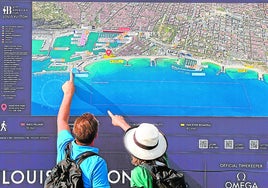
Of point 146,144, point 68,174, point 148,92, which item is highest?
point 148,92

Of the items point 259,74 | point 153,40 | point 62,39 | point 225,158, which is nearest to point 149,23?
point 153,40

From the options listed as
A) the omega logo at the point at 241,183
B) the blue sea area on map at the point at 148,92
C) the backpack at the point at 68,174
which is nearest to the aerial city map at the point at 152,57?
the blue sea area on map at the point at 148,92

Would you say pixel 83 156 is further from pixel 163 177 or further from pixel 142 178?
pixel 163 177

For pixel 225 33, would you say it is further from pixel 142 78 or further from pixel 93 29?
pixel 93 29

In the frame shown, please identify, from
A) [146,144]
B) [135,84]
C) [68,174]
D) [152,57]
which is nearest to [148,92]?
[135,84]

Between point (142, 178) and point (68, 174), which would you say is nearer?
point (142, 178)

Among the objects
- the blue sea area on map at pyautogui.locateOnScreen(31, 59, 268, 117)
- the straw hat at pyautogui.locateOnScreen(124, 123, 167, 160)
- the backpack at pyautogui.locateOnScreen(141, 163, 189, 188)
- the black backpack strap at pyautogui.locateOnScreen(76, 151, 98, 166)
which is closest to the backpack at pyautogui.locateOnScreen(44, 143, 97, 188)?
the black backpack strap at pyautogui.locateOnScreen(76, 151, 98, 166)

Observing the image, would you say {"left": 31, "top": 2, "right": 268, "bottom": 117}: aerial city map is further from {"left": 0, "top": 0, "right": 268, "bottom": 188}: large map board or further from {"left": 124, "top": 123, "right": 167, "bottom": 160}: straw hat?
{"left": 124, "top": 123, "right": 167, "bottom": 160}: straw hat
